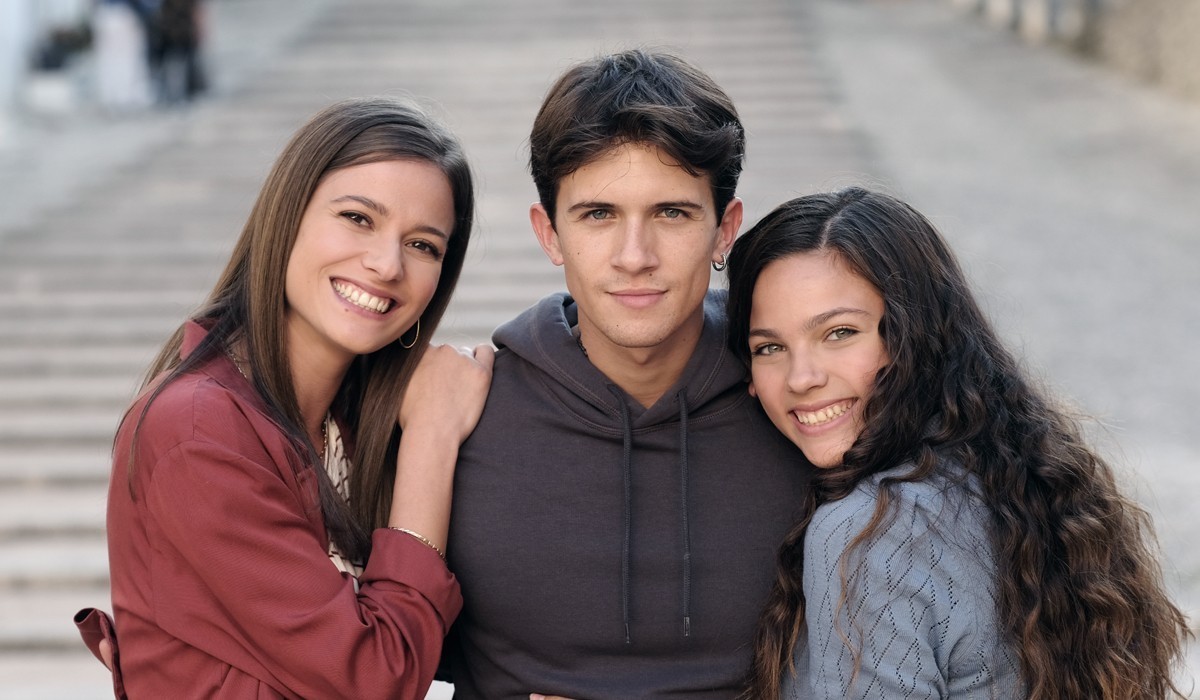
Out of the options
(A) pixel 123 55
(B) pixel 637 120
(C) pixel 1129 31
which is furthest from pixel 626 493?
(C) pixel 1129 31

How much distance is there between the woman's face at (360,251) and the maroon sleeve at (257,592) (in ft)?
1.25

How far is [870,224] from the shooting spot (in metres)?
2.47

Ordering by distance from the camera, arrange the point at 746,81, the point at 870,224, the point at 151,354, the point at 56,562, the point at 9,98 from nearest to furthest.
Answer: the point at 870,224, the point at 56,562, the point at 151,354, the point at 746,81, the point at 9,98

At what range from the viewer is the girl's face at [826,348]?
2402 mm

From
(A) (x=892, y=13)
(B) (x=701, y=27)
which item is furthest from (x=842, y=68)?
(A) (x=892, y=13)

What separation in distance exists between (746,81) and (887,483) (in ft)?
31.7

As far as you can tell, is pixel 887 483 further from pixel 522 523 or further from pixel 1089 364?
pixel 1089 364

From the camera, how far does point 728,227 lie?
8.78 feet

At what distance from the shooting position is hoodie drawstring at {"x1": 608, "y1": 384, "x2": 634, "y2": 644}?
254 centimetres

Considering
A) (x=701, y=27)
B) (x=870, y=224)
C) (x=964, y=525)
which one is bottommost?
(x=701, y=27)

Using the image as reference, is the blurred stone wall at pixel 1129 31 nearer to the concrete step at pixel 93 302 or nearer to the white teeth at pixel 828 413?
the concrete step at pixel 93 302

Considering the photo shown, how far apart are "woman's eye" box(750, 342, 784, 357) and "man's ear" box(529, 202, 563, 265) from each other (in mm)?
→ 438

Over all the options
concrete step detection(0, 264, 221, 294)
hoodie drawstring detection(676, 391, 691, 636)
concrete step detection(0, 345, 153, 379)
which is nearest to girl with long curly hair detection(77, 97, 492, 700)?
hoodie drawstring detection(676, 391, 691, 636)

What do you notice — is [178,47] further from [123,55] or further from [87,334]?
[87,334]
